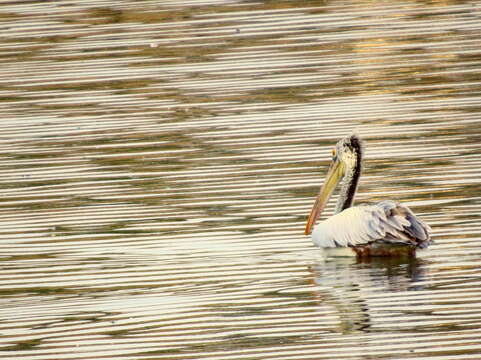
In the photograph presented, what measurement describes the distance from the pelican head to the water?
0.73 ft

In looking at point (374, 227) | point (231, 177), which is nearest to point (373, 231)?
point (374, 227)

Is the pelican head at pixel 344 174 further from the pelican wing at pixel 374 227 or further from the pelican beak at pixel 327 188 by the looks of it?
the pelican wing at pixel 374 227

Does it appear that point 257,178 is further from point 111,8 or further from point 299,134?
point 111,8

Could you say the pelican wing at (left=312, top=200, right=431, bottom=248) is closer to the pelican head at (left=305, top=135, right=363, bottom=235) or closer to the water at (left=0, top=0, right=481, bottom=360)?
the water at (left=0, top=0, right=481, bottom=360)

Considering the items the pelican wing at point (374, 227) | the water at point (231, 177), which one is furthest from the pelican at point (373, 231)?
the water at point (231, 177)

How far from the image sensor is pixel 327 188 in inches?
429

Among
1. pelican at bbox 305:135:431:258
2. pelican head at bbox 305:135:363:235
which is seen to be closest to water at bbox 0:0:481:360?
pelican at bbox 305:135:431:258

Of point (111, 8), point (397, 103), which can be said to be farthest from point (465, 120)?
point (111, 8)

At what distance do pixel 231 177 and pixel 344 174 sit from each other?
4.60ft

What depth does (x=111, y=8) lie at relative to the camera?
23.0m

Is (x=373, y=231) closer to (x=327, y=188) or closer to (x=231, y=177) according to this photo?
(x=327, y=188)

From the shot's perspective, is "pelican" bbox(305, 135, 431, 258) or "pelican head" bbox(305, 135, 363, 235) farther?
"pelican head" bbox(305, 135, 363, 235)

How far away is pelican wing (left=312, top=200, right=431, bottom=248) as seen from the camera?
9.40 m

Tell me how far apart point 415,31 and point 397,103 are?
13.5 feet
